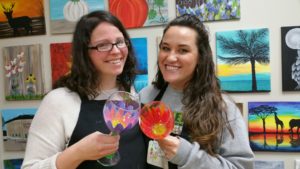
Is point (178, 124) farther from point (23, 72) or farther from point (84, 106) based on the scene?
point (23, 72)

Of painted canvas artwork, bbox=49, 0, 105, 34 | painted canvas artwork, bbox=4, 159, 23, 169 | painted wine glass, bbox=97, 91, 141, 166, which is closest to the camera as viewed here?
painted wine glass, bbox=97, 91, 141, 166

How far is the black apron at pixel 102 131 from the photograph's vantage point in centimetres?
117

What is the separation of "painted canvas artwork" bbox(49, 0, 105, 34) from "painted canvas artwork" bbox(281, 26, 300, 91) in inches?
47.5

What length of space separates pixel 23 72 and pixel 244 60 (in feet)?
5.19

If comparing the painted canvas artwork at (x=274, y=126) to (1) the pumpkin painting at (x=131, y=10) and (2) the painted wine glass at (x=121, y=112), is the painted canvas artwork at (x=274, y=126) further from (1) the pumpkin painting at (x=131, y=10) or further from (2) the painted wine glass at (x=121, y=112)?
(2) the painted wine glass at (x=121, y=112)

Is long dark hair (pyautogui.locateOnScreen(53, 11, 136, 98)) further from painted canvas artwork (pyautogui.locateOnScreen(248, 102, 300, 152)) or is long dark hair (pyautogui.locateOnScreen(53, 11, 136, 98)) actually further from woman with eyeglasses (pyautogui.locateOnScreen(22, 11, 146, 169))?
painted canvas artwork (pyautogui.locateOnScreen(248, 102, 300, 152))

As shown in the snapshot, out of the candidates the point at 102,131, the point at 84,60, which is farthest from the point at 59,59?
the point at 102,131

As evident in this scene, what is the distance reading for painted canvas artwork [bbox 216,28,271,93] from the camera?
195cm

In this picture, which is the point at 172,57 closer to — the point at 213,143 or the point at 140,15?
the point at 213,143

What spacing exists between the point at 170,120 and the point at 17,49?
1725 millimetres

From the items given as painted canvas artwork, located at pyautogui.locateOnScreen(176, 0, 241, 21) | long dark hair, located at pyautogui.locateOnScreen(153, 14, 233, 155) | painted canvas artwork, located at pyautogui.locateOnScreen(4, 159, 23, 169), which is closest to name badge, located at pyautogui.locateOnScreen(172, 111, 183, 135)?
long dark hair, located at pyautogui.locateOnScreen(153, 14, 233, 155)

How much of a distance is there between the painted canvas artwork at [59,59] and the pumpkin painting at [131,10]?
0.46 metres

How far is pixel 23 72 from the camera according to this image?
7.67ft

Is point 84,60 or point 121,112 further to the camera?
point 84,60
